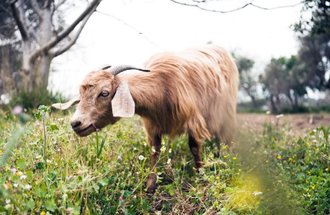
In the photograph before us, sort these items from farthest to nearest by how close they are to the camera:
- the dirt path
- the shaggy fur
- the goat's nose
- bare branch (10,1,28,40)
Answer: bare branch (10,1,28,40) < the dirt path < the shaggy fur < the goat's nose

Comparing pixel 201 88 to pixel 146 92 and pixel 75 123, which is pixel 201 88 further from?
pixel 75 123

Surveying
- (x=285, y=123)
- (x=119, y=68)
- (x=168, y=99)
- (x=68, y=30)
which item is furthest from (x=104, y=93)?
(x=68, y=30)

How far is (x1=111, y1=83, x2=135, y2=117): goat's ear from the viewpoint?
3.89 meters

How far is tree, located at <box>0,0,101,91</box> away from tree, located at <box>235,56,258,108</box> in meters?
13.3

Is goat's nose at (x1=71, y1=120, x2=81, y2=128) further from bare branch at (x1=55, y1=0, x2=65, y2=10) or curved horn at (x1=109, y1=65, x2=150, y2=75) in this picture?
bare branch at (x1=55, y1=0, x2=65, y2=10)

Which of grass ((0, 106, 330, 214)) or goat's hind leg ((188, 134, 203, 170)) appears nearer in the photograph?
grass ((0, 106, 330, 214))

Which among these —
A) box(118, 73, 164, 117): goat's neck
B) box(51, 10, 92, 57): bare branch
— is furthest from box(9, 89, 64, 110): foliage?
box(118, 73, 164, 117): goat's neck

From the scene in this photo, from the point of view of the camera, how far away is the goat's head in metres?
3.90

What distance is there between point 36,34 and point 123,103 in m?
6.70

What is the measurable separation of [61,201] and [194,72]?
7.54 ft

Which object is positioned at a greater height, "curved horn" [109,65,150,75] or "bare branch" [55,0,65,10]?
"bare branch" [55,0,65,10]

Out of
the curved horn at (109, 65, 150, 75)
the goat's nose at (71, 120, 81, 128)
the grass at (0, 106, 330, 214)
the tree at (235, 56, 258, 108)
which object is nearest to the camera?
the grass at (0, 106, 330, 214)

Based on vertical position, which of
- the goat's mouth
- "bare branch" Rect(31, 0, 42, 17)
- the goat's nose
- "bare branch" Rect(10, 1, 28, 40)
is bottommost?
the goat's mouth

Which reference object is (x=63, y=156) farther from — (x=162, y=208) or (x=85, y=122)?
(x=162, y=208)
